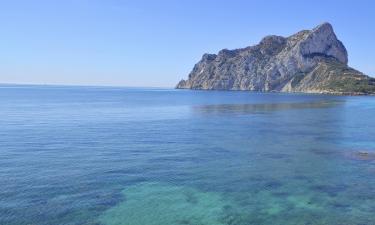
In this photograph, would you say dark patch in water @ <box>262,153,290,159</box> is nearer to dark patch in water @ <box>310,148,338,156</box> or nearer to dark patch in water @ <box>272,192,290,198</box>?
dark patch in water @ <box>310,148,338,156</box>

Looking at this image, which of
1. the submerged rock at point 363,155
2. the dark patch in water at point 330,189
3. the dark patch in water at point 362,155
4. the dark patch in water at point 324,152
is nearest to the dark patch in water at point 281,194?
the dark patch in water at point 330,189

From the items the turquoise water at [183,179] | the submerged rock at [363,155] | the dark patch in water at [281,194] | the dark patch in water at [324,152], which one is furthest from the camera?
the dark patch in water at [324,152]

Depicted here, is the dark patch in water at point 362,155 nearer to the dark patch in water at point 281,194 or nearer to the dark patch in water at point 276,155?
the dark patch in water at point 276,155

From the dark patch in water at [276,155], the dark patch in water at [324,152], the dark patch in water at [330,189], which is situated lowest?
the dark patch in water at [324,152]

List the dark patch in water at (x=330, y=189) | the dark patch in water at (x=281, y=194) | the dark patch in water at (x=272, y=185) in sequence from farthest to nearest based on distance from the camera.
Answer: the dark patch in water at (x=272, y=185) < the dark patch in water at (x=330, y=189) < the dark patch in water at (x=281, y=194)

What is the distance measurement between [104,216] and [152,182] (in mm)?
9736

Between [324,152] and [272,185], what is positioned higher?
[272,185]

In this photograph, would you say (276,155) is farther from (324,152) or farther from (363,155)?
(363,155)

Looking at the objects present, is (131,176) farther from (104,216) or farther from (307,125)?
(307,125)

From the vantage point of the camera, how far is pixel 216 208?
31484 mm

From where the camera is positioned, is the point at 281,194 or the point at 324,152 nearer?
the point at 281,194

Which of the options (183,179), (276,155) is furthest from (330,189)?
(276,155)

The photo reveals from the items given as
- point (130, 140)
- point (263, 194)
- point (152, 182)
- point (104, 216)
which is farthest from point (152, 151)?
point (104, 216)

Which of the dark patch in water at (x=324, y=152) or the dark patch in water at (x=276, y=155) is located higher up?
the dark patch in water at (x=276, y=155)
